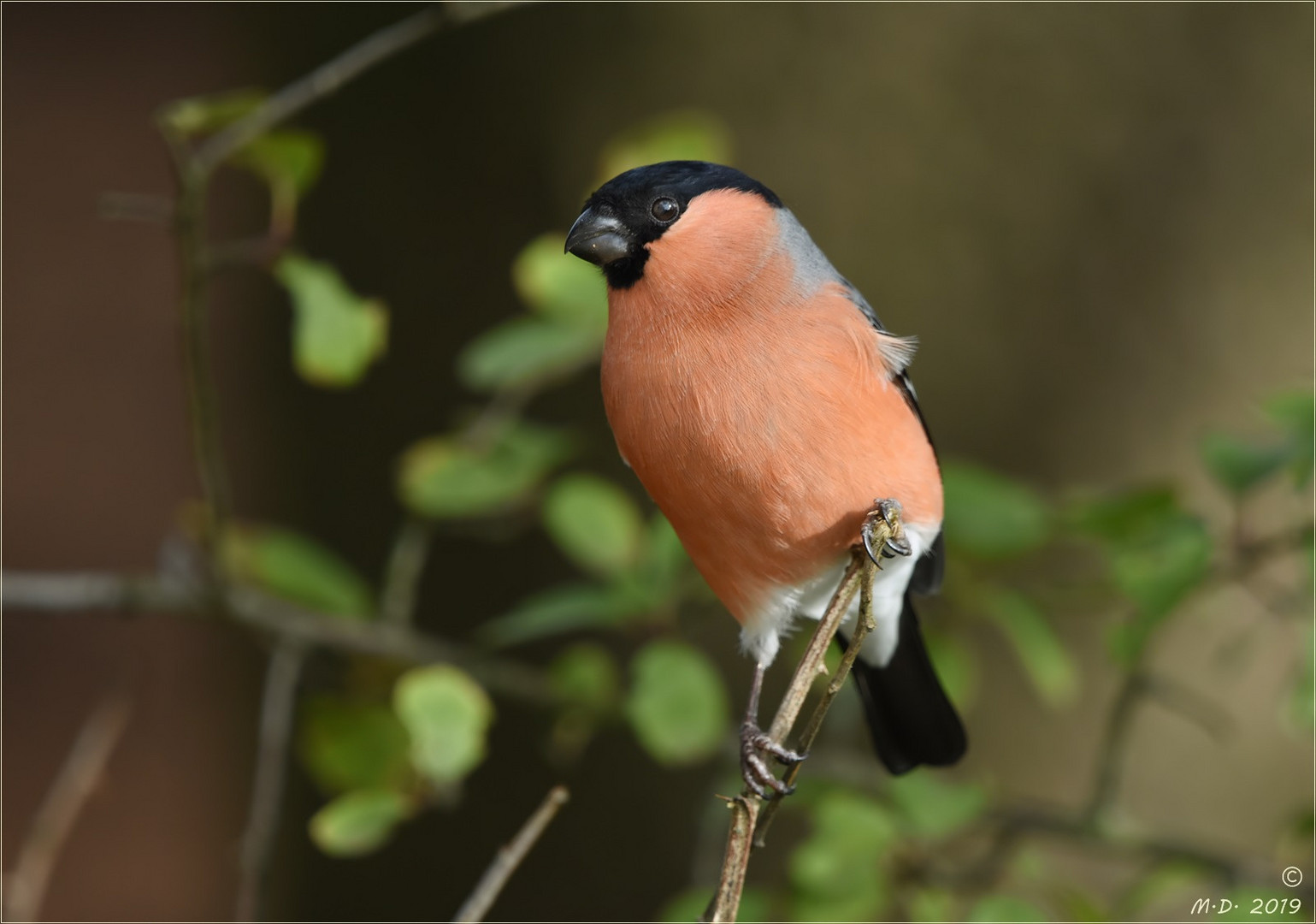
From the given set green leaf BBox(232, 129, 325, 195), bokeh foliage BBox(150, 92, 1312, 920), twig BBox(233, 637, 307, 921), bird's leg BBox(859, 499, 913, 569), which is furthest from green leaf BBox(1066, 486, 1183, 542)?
twig BBox(233, 637, 307, 921)

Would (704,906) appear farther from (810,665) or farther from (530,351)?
(530,351)

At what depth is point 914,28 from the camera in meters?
2.71

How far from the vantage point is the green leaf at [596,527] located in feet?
6.78

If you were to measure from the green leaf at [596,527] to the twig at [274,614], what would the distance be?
36 cm

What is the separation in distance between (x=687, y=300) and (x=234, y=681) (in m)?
2.91

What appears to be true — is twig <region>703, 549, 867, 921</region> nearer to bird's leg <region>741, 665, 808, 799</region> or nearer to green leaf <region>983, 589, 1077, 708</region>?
bird's leg <region>741, 665, 808, 799</region>

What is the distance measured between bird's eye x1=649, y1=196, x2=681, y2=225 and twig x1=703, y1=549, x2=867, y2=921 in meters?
0.62

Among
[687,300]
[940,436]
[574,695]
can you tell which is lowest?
[574,695]

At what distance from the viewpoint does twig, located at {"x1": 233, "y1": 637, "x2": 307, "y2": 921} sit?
191 centimetres

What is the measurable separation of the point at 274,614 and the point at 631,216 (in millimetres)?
1168

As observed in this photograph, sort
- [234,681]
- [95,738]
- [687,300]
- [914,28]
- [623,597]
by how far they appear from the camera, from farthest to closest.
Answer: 1. [234,681]
2. [95,738]
3. [914,28]
4. [623,597]
5. [687,300]

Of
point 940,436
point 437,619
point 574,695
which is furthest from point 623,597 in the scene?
point 437,619

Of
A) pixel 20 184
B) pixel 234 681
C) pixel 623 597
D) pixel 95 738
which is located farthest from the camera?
pixel 234 681

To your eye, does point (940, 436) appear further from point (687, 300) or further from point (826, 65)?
point (687, 300)
